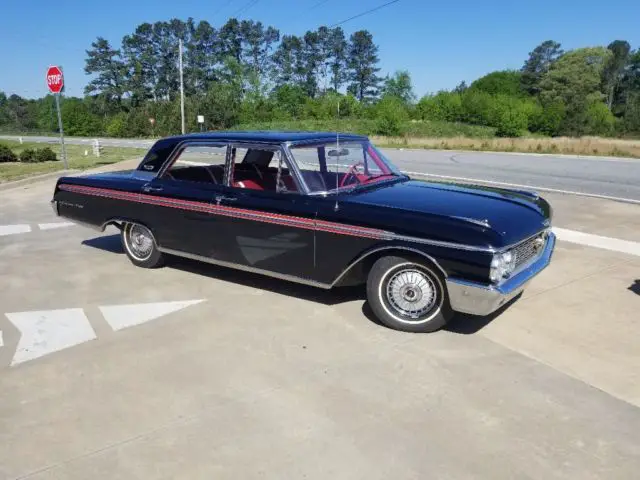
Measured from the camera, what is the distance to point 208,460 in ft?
8.67

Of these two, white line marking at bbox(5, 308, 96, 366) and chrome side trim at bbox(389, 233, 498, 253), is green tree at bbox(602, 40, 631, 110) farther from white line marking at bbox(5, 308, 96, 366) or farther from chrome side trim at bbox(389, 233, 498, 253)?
white line marking at bbox(5, 308, 96, 366)

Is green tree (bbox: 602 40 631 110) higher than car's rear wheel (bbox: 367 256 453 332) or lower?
higher

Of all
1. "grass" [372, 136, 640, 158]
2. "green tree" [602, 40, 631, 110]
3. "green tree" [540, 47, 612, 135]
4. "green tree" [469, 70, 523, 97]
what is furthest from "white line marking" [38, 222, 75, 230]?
"green tree" [602, 40, 631, 110]

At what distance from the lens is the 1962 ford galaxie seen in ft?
12.6

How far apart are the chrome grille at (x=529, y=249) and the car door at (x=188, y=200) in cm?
261

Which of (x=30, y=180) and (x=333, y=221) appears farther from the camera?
(x=30, y=180)

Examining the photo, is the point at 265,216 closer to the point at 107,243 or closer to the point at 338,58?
the point at 107,243

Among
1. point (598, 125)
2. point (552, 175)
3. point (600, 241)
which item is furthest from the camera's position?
point (598, 125)

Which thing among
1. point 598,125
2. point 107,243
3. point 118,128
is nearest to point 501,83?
point 598,125

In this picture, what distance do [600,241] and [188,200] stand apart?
17.2 ft

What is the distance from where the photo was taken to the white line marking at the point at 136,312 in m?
4.44

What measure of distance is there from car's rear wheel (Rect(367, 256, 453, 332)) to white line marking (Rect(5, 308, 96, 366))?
2253 millimetres

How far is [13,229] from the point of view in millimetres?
8102

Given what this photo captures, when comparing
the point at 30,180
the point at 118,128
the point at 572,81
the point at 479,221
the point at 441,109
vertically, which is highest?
the point at 572,81
